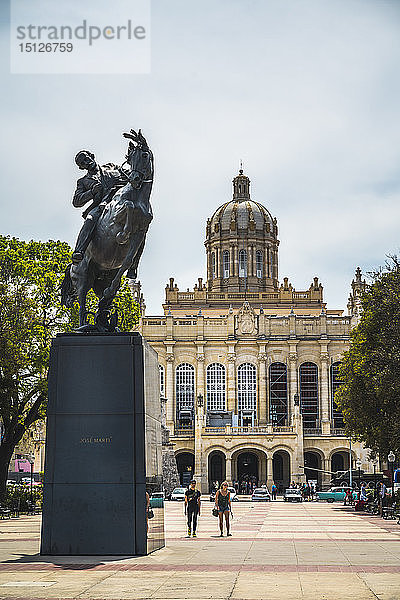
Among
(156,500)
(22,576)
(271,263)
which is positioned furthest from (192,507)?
(271,263)

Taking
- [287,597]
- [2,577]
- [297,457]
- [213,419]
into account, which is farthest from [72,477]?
[213,419]

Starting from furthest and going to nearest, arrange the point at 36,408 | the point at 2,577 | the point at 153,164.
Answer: the point at 36,408 < the point at 153,164 < the point at 2,577

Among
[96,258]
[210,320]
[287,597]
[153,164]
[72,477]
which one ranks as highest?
[210,320]

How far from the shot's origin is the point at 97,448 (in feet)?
50.6

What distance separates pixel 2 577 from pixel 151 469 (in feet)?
12.3

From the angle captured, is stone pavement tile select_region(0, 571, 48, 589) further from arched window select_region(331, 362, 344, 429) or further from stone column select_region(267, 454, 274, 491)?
arched window select_region(331, 362, 344, 429)

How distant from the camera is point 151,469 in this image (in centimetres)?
1603

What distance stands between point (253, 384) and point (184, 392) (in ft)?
24.8

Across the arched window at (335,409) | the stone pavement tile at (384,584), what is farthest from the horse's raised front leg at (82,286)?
the arched window at (335,409)

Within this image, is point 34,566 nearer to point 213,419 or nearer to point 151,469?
point 151,469

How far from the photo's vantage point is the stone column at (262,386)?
9881 cm

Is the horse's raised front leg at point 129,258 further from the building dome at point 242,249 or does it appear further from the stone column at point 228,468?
the building dome at point 242,249

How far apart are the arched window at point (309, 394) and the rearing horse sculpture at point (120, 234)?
3289 inches

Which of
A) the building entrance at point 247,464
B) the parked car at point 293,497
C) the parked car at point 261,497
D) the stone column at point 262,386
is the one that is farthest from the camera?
the stone column at point 262,386
